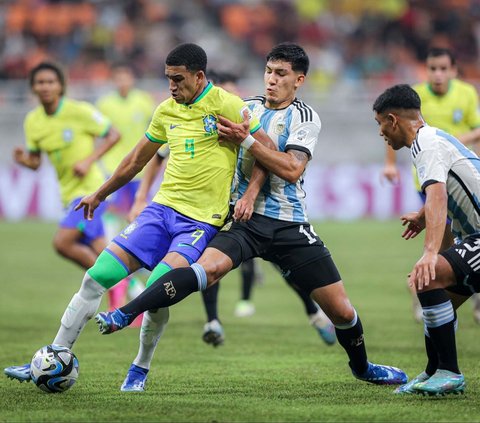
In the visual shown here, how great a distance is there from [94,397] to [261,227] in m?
1.59

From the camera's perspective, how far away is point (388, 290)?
13.8 m

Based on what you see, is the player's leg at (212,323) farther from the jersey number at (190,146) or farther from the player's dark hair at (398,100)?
the player's dark hair at (398,100)

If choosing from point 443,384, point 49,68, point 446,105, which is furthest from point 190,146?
point 446,105

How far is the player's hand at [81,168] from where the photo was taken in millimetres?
10047

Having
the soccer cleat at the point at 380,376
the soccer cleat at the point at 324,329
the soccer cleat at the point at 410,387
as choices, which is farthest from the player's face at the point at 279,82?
the soccer cleat at the point at 324,329

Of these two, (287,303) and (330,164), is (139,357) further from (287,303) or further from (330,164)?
(330,164)

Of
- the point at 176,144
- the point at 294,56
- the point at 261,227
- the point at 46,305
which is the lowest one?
the point at 46,305

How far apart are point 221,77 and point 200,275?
3.82 m

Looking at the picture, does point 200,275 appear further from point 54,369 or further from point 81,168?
point 81,168

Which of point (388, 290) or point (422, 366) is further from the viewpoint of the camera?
point (388, 290)

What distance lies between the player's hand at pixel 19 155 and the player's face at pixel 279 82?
3.51 m

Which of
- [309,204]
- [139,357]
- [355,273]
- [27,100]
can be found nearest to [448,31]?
[309,204]

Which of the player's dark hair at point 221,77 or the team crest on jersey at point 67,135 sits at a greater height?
the player's dark hair at point 221,77

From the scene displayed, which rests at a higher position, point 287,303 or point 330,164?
point 330,164
